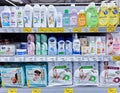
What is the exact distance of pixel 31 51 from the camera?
6.33ft

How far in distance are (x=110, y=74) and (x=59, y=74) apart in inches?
17.7

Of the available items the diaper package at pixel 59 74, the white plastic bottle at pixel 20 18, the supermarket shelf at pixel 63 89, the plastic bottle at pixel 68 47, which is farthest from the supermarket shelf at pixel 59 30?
the supermarket shelf at pixel 63 89

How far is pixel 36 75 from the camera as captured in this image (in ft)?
6.49

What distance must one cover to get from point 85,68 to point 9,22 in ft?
2.52

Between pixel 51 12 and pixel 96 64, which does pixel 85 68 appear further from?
pixel 51 12

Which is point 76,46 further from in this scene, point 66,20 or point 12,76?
point 12,76

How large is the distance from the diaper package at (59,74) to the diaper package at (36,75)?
2.0 inches

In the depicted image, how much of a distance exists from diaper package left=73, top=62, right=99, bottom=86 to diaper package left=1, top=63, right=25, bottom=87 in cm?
48

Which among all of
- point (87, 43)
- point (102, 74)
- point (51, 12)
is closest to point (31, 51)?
point (51, 12)

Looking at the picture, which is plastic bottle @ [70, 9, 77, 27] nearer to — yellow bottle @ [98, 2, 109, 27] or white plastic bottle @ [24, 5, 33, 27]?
yellow bottle @ [98, 2, 109, 27]

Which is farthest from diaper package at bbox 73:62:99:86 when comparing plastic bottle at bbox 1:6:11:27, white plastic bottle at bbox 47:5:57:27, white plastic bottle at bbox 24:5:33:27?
plastic bottle at bbox 1:6:11:27

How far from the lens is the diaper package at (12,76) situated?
197 cm

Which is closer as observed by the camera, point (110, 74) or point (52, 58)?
point (52, 58)


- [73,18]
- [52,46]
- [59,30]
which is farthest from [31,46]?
[73,18]
